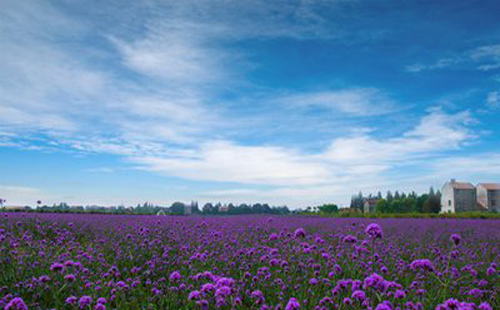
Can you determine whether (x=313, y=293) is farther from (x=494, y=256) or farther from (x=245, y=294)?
(x=494, y=256)

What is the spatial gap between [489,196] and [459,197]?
5.13 meters

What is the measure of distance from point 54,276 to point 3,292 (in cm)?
55

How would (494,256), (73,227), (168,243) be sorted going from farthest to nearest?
(73,227) < (494,256) < (168,243)

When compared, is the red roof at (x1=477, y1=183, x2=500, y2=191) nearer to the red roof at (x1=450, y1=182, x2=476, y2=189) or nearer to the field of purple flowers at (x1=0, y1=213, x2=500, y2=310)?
the red roof at (x1=450, y1=182, x2=476, y2=189)

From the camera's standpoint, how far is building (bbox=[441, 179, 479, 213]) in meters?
57.1

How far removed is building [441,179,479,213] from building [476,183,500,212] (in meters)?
0.80

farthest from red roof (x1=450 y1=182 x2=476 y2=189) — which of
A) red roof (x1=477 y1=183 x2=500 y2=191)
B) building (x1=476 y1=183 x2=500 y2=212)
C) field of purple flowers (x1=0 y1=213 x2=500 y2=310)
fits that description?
field of purple flowers (x1=0 y1=213 x2=500 y2=310)

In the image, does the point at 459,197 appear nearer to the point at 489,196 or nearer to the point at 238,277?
the point at 489,196

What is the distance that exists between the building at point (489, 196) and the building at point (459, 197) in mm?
805

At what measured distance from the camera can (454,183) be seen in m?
59.3

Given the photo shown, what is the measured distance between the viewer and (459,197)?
5784 centimetres

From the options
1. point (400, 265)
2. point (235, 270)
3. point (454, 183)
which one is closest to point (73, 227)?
point (235, 270)

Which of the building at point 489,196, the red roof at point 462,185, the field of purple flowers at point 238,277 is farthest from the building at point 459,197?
the field of purple flowers at point 238,277

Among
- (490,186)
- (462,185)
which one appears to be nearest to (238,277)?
(462,185)
